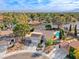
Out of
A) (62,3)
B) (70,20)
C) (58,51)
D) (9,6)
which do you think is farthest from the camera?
(70,20)

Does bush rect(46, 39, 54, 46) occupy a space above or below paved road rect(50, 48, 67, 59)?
above

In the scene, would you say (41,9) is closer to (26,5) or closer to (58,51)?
(26,5)

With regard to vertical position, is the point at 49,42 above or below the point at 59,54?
above

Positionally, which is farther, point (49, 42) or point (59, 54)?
point (49, 42)

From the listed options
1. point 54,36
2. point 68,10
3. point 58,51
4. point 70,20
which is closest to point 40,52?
point 58,51

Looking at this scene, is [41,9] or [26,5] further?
[41,9]

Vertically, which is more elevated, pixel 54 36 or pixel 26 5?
pixel 26 5

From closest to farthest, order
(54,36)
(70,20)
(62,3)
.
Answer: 1. (62,3)
2. (54,36)
3. (70,20)

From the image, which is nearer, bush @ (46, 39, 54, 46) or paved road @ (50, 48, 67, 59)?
paved road @ (50, 48, 67, 59)

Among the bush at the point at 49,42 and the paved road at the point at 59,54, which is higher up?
the bush at the point at 49,42

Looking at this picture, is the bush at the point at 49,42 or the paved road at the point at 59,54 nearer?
the paved road at the point at 59,54

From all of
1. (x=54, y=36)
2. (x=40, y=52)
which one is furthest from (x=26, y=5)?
(x=54, y=36)
